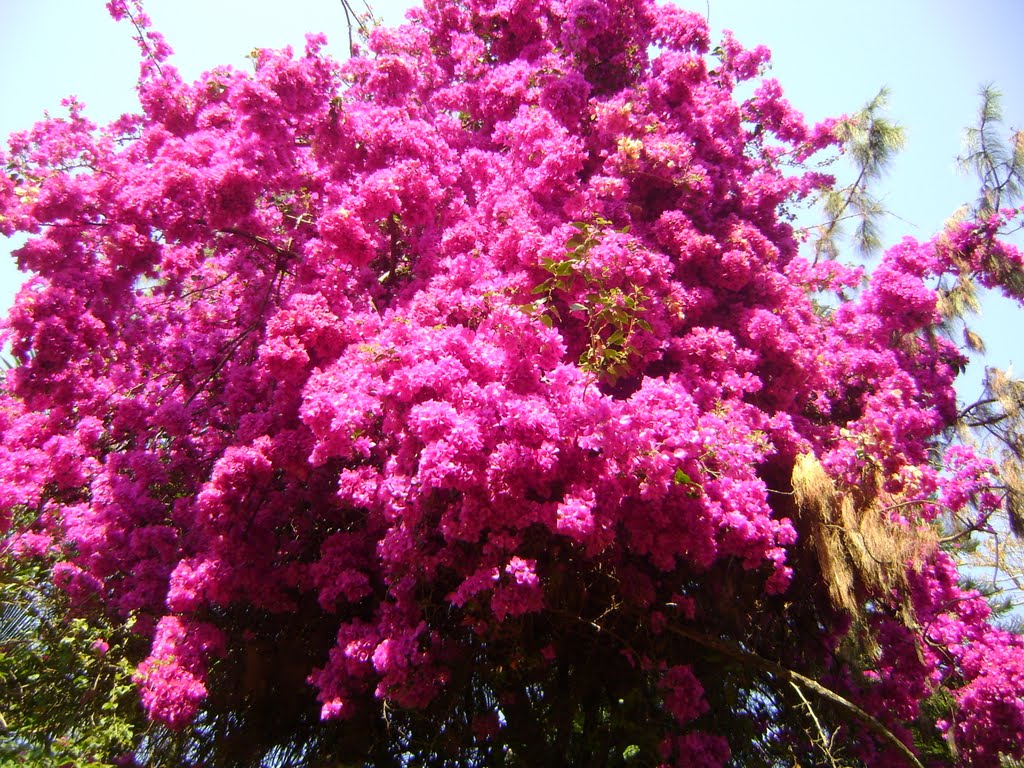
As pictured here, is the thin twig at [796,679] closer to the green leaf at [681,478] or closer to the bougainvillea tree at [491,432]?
the bougainvillea tree at [491,432]

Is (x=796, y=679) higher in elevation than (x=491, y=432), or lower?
lower

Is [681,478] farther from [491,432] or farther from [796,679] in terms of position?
[796,679]

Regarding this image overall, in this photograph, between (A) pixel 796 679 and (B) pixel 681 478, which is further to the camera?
(A) pixel 796 679

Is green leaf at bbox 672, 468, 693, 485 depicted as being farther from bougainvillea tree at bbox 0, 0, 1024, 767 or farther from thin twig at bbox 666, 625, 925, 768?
thin twig at bbox 666, 625, 925, 768

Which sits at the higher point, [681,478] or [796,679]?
[681,478]

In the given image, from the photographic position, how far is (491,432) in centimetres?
414

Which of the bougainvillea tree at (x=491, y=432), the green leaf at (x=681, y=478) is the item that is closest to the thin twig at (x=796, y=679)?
the bougainvillea tree at (x=491, y=432)

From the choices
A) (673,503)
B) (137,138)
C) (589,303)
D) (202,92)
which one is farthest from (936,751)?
(137,138)

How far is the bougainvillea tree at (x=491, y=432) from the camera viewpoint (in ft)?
14.4

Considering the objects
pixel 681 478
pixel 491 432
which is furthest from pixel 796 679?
pixel 491 432

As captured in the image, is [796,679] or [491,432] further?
[796,679]

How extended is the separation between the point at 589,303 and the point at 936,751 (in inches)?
253

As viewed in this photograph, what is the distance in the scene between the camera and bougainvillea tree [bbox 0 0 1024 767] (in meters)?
4.38

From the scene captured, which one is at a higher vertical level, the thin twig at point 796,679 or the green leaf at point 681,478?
the green leaf at point 681,478
